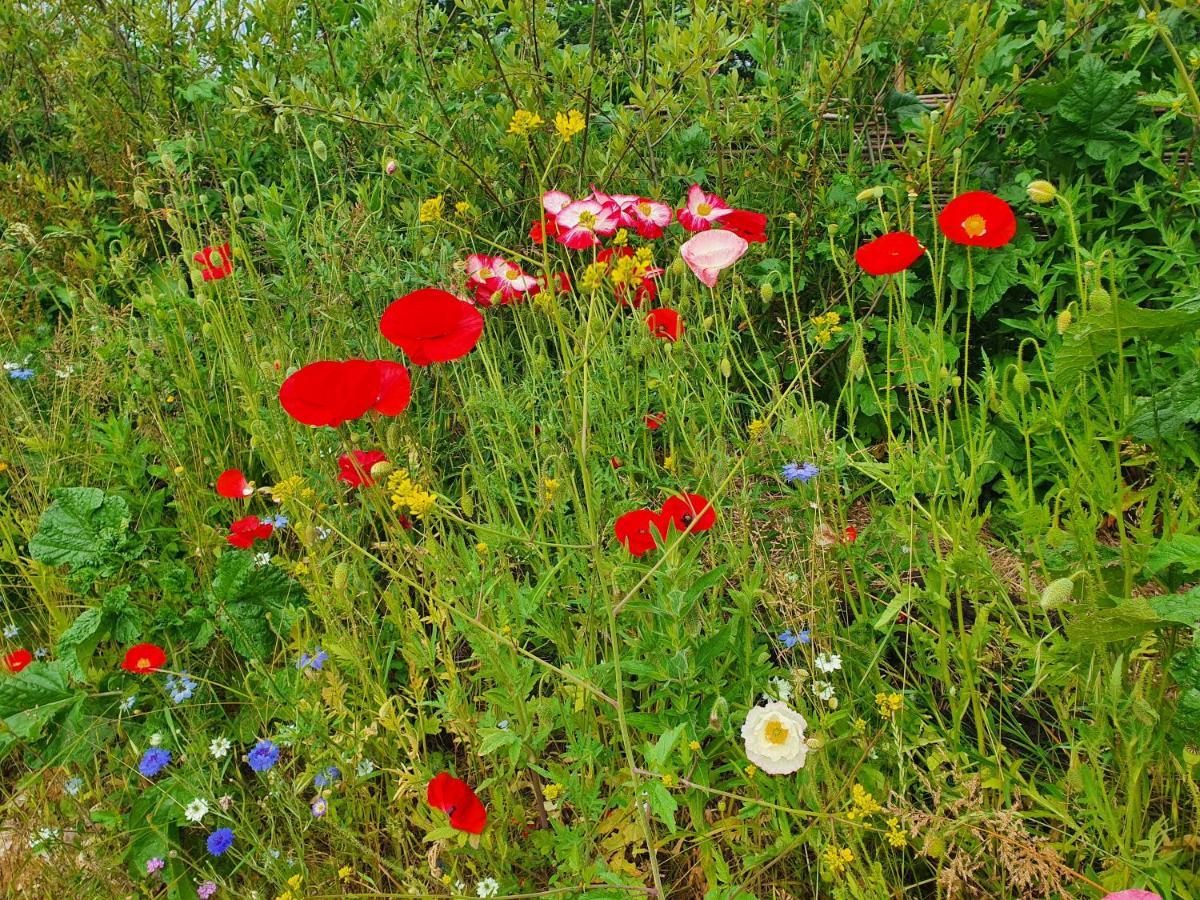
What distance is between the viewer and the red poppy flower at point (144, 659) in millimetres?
1618

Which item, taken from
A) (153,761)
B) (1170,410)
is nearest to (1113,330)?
(1170,410)

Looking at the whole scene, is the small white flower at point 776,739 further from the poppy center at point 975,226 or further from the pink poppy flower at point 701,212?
the pink poppy flower at point 701,212

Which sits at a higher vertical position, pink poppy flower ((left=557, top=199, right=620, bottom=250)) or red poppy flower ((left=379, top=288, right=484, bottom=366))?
red poppy flower ((left=379, top=288, right=484, bottom=366))

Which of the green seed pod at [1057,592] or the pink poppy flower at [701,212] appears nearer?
the green seed pod at [1057,592]

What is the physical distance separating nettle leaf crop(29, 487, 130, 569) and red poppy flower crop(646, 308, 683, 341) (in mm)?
1208

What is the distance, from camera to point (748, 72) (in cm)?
298

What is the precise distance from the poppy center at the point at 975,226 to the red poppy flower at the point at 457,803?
1175 mm

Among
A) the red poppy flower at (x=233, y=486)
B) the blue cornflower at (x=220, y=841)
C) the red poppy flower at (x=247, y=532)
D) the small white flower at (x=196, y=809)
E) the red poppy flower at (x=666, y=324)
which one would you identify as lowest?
the blue cornflower at (x=220, y=841)

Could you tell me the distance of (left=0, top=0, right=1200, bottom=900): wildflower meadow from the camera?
4.03 feet

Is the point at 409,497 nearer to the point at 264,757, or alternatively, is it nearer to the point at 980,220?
the point at 264,757

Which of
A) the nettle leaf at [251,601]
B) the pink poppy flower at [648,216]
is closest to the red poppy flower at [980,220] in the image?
the pink poppy flower at [648,216]

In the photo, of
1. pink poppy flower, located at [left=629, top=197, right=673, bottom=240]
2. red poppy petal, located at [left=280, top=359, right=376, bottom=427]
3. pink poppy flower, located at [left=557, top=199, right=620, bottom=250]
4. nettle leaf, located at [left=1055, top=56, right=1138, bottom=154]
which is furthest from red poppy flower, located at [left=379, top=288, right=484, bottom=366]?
nettle leaf, located at [left=1055, top=56, right=1138, bottom=154]

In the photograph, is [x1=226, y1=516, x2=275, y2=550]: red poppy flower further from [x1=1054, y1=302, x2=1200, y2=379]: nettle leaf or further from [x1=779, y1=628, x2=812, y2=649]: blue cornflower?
[x1=1054, y1=302, x2=1200, y2=379]: nettle leaf

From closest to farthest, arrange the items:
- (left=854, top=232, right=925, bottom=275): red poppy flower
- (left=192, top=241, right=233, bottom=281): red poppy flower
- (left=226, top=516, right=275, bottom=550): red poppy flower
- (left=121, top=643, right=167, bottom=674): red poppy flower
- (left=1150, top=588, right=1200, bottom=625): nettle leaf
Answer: (left=1150, top=588, right=1200, bottom=625): nettle leaf
(left=854, top=232, right=925, bottom=275): red poppy flower
(left=121, top=643, right=167, bottom=674): red poppy flower
(left=226, top=516, right=275, bottom=550): red poppy flower
(left=192, top=241, right=233, bottom=281): red poppy flower
